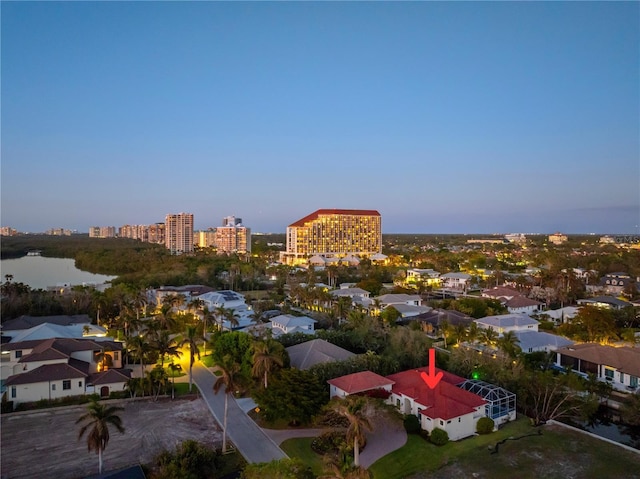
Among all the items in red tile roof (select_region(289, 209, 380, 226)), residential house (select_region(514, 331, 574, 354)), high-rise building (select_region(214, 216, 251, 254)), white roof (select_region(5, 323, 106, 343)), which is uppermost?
red tile roof (select_region(289, 209, 380, 226))

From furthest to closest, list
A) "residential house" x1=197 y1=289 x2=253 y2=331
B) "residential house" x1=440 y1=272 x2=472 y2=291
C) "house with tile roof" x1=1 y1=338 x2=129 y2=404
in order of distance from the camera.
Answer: "residential house" x1=440 y1=272 x2=472 y2=291, "residential house" x1=197 y1=289 x2=253 y2=331, "house with tile roof" x1=1 y1=338 x2=129 y2=404

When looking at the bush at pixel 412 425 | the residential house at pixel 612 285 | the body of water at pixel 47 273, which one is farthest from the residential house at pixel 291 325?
the residential house at pixel 612 285

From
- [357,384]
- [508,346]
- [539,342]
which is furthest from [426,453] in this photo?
[539,342]

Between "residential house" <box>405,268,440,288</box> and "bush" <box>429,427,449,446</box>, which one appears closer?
"bush" <box>429,427,449,446</box>

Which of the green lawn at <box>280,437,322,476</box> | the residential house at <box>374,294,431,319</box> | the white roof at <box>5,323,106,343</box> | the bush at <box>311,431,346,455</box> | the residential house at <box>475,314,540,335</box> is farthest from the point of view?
the residential house at <box>374,294,431,319</box>

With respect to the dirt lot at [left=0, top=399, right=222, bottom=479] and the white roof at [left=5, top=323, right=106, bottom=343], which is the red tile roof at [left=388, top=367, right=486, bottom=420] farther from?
the white roof at [left=5, top=323, right=106, bottom=343]

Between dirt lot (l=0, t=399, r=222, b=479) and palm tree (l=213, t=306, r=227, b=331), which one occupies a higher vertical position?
palm tree (l=213, t=306, r=227, b=331)

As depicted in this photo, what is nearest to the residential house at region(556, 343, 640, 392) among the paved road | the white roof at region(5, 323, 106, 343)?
the paved road

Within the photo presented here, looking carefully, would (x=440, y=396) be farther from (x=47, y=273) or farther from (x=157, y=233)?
(x=157, y=233)
